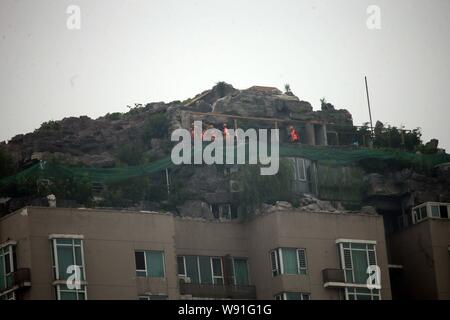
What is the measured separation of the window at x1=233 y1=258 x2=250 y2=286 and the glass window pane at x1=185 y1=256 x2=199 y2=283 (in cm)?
220

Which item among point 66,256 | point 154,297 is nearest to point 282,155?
point 154,297

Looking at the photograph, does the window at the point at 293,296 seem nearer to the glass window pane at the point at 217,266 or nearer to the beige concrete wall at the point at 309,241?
the beige concrete wall at the point at 309,241

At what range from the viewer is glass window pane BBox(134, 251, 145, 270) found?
71312mm

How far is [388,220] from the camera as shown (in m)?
85.6

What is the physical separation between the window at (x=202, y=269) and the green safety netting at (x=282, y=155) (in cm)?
824

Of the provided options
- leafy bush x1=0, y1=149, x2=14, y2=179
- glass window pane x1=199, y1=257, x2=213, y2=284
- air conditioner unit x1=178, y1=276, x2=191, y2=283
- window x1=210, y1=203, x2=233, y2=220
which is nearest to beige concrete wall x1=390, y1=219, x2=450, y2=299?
window x1=210, y1=203, x2=233, y2=220

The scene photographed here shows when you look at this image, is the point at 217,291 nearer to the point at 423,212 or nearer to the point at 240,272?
the point at 240,272

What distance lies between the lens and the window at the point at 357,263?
75.2 metres

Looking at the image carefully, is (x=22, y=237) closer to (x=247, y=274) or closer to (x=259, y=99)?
(x=247, y=274)

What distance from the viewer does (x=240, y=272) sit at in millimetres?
76812

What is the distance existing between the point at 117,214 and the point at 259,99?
77.9 feet
